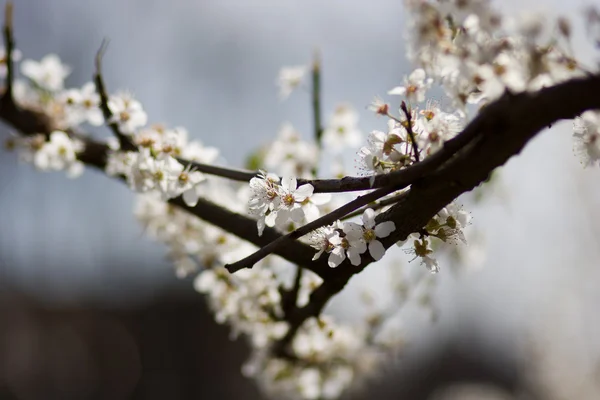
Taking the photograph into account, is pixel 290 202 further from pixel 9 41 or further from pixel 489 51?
pixel 9 41

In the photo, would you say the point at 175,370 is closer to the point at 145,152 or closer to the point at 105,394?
the point at 105,394

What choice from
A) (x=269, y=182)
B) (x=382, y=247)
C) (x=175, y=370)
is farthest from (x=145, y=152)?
(x=175, y=370)

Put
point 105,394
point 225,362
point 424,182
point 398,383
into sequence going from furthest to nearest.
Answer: point 398,383
point 225,362
point 105,394
point 424,182

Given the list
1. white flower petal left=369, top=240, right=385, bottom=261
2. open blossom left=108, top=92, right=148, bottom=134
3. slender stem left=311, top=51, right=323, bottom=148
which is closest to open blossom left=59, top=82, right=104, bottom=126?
open blossom left=108, top=92, right=148, bottom=134

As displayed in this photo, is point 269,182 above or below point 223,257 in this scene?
below

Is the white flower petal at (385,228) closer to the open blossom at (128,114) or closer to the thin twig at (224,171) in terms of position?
the thin twig at (224,171)

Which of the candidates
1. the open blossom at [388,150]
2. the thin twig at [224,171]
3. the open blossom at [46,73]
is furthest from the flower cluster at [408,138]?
the open blossom at [46,73]

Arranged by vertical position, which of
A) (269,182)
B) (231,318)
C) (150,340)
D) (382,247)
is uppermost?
(150,340)
